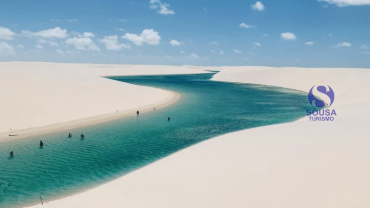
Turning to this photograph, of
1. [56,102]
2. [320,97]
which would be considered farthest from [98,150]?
[320,97]

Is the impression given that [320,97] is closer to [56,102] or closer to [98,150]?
[56,102]

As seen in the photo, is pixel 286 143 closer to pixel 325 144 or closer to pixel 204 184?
pixel 325 144

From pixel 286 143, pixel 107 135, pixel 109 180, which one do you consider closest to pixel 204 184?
pixel 109 180

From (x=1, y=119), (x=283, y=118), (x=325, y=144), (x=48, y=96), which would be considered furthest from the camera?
(x=48, y=96)

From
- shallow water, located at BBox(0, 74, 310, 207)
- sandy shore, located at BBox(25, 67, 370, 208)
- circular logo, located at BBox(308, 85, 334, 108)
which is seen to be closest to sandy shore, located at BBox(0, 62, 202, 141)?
shallow water, located at BBox(0, 74, 310, 207)

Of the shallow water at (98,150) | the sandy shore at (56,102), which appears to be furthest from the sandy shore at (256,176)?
the sandy shore at (56,102)
